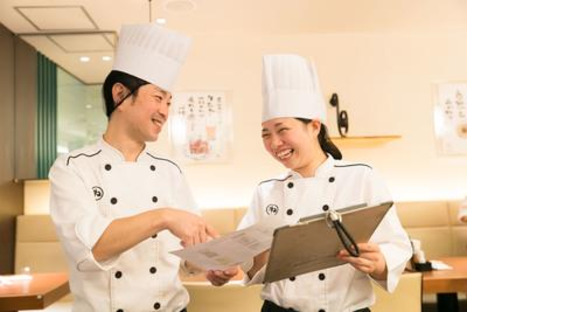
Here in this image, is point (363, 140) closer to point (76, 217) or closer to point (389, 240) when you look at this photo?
point (389, 240)

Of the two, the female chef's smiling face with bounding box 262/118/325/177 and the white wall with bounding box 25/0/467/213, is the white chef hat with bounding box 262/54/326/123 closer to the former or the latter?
the female chef's smiling face with bounding box 262/118/325/177

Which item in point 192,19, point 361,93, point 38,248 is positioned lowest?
point 38,248

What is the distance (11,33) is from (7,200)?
1467mm

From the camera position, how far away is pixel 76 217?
124cm

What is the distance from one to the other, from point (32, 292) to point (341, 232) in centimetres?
188

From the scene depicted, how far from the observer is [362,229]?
1189mm

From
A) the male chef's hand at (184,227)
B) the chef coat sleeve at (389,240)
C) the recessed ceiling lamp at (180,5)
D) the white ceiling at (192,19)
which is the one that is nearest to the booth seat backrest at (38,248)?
the white ceiling at (192,19)

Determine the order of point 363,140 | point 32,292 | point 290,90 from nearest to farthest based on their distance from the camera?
point 290,90 → point 32,292 → point 363,140

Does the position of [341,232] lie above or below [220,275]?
above

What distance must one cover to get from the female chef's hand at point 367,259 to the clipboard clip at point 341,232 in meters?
0.04

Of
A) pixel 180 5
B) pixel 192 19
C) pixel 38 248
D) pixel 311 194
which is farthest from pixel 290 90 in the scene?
pixel 38 248
